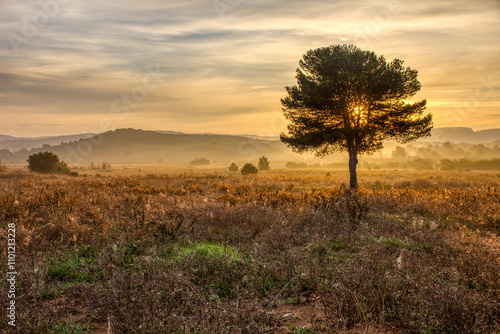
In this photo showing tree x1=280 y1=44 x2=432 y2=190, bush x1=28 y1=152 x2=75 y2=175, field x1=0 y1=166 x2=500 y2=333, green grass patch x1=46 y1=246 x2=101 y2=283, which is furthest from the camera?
bush x1=28 y1=152 x2=75 y2=175

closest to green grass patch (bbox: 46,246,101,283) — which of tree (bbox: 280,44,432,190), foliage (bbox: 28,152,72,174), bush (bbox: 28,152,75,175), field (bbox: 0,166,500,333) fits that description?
field (bbox: 0,166,500,333)

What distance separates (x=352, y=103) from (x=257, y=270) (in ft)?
55.1

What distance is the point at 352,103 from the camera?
1998cm

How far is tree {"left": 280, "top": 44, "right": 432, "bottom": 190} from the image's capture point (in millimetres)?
19234

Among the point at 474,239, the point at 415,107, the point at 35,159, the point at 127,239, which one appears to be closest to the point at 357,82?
the point at 415,107

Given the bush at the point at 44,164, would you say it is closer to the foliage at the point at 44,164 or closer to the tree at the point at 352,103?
the foliage at the point at 44,164

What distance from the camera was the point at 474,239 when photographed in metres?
7.33

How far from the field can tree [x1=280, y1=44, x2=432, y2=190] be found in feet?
33.3

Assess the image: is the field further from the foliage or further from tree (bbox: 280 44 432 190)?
the foliage

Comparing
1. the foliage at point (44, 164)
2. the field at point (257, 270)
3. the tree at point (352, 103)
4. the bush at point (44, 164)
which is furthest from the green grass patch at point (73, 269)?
the foliage at point (44, 164)

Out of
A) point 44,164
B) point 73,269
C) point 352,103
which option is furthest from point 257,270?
point 44,164

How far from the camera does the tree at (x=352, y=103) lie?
1923cm

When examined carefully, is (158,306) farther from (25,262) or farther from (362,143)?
(362,143)

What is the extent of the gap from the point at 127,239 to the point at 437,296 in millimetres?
6618
